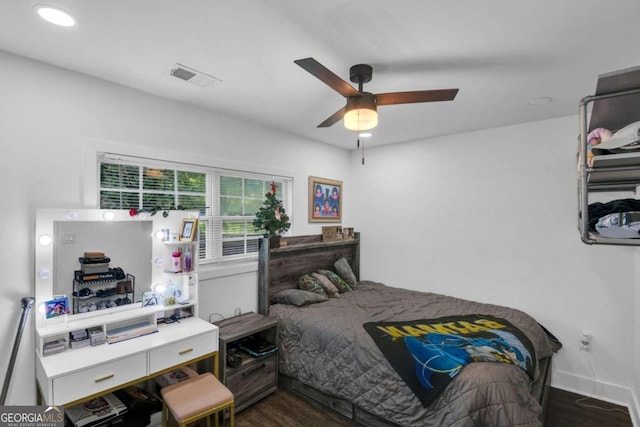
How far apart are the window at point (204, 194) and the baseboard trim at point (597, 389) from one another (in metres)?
3.26

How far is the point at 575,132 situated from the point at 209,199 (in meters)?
3.54

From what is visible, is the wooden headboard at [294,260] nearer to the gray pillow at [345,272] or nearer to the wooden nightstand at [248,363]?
the gray pillow at [345,272]

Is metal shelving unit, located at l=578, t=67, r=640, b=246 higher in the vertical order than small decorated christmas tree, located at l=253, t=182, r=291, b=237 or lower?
higher

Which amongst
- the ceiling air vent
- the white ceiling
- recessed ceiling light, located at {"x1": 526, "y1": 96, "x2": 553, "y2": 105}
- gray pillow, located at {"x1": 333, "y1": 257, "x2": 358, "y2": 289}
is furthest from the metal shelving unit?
gray pillow, located at {"x1": 333, "y1": 257, "x2": 358, "y2": 289}

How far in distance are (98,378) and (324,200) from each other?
2967mm

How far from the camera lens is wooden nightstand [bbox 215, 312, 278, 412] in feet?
8.21

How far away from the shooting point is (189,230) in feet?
8.28

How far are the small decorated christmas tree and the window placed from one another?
14cm

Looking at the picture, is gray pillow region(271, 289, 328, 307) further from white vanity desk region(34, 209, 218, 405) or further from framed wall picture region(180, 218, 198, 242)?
framed wall picture region(180, 218, 198, 242)

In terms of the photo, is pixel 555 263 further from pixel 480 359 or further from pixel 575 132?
pixel 480 359

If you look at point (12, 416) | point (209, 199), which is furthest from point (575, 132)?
point (12, 416)

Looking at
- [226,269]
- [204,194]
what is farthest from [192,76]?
[226,269]

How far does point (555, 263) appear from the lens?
306 cm

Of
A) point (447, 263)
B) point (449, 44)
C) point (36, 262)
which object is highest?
point (449, 44)
